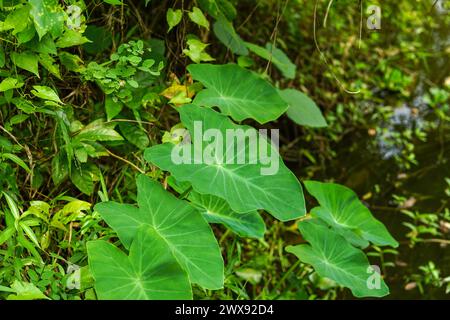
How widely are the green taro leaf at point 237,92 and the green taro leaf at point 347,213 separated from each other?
28 centimetres

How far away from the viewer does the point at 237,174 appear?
148 centimetres

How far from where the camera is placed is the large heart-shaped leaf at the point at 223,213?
5.33 ft

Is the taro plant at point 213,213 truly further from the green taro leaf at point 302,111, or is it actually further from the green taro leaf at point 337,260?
the green taro leaf at point 302,111

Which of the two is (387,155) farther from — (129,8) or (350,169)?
(129,8)

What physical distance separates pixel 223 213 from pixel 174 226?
0.93 ft

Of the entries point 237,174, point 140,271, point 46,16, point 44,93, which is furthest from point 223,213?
point 46,16

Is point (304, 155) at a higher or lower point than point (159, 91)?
lower

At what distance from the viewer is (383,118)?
2.96m

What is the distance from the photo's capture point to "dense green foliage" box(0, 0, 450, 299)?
53.1 inches

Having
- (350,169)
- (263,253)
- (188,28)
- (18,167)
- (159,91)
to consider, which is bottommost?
(263,253)

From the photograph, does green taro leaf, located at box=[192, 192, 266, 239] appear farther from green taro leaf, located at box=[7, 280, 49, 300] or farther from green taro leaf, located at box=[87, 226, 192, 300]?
green taro leaf, located at box=[7, 280, 49, 300]

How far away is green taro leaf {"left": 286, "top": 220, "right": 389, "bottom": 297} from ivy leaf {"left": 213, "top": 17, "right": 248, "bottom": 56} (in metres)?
0.72

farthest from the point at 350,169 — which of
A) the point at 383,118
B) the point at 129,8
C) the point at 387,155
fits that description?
the point at 129,8

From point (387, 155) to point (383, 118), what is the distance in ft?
0.92
